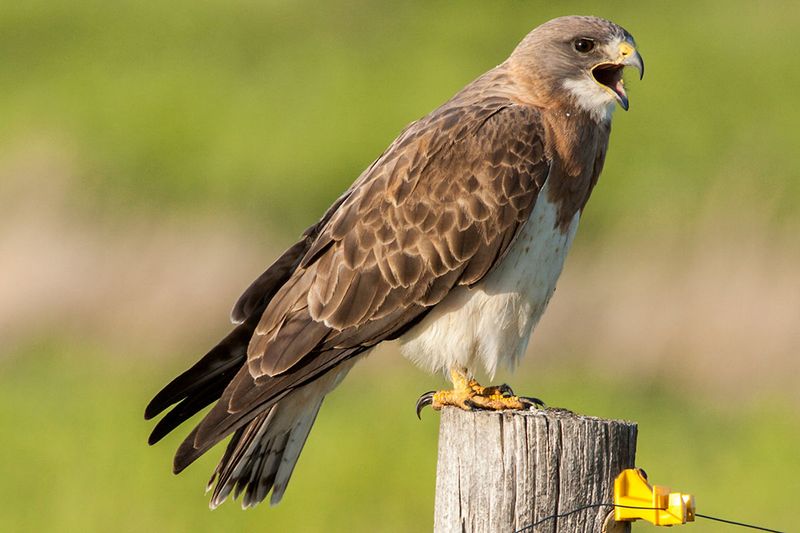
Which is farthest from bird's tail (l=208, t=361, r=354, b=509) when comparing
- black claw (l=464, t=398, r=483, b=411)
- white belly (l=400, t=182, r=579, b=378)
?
black claw (l=464, t=398, r=483, b=411)

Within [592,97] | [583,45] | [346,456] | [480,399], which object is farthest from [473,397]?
[346,456]

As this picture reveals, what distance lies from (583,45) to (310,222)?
694cm

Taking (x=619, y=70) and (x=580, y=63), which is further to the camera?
(x=619, y=70)

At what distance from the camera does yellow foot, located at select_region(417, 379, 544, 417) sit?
6.46 meters

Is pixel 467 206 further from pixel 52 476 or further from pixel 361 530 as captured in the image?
pixel 52 476

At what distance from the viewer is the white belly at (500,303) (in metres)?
6.79

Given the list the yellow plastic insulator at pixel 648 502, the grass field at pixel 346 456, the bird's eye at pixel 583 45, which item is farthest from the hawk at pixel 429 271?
the grass field at pixel 346 456

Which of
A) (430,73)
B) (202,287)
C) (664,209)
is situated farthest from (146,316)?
(430,73)

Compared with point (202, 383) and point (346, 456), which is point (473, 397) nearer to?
point (202, 383)

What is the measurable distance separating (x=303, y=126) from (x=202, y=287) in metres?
4.57

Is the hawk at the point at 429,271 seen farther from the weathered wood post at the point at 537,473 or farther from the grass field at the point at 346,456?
the grass field at the point at 346,456

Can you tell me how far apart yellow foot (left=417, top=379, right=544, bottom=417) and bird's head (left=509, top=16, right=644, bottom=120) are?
1229mm

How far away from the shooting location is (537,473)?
5.18m

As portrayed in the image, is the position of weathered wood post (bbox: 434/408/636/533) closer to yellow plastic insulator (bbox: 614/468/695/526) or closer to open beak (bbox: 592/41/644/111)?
yellow plastic insulator (bbox: 614/468/695/526)
